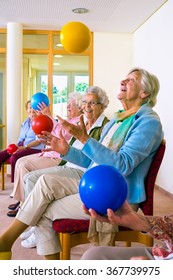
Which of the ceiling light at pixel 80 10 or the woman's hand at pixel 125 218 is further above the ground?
the ceiling light at pixel 80 10

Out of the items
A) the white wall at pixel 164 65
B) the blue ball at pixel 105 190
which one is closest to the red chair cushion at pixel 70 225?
the blue ball at pixel 105 190

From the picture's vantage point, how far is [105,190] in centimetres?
126

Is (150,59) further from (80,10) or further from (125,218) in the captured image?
(125,218)

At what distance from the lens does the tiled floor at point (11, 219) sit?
100 inches

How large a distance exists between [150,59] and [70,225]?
3.95m

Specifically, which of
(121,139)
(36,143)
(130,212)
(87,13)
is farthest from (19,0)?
(130,212)

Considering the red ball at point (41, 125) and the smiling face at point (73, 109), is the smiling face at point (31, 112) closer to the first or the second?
the smiling face at point (73, 109)

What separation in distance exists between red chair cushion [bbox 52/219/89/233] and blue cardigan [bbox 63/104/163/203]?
27 centimetres

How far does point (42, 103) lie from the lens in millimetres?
3412

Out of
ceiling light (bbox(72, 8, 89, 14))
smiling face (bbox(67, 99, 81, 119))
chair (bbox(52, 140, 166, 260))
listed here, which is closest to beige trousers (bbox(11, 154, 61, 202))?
smiling face (bbox(67, 99, 81, 119))

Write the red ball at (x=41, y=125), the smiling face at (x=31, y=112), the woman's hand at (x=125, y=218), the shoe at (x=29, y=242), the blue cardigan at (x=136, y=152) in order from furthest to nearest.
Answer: the smiling face at (x=31, y=112) < the shoe at (x=29, y=242) < the red ball at (x=41, y=125) < the blue cardigan at (x=136, y=152) < the woman's hand at (x=125, y=218)

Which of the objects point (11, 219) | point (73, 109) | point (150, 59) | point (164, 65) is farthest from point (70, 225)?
point (150, 59)

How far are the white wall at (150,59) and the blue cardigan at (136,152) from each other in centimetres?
276
